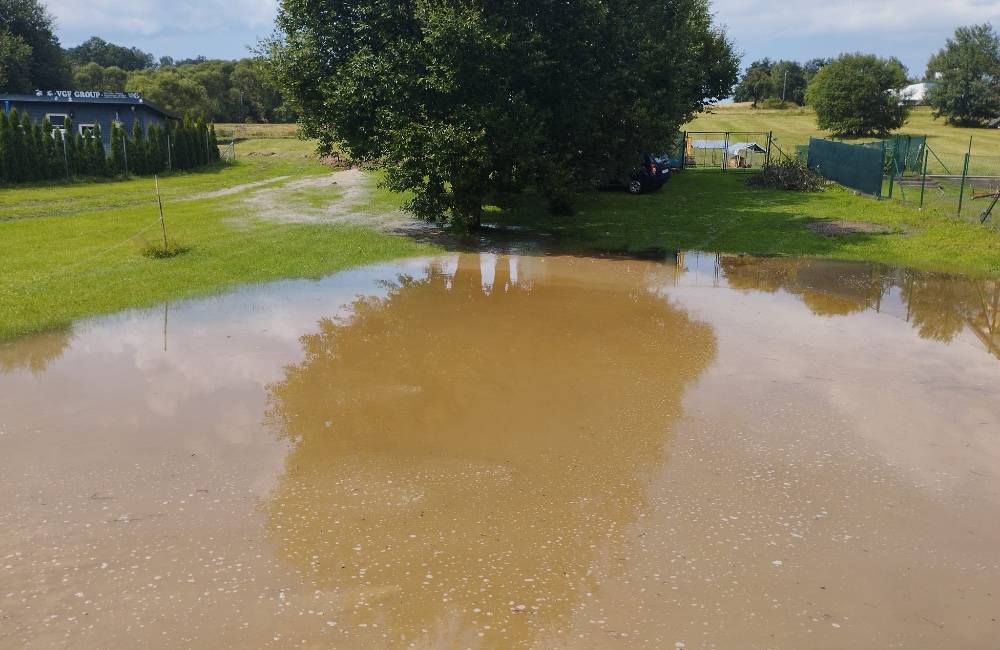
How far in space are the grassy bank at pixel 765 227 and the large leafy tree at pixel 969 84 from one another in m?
43.6

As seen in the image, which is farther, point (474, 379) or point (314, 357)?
point (314, 357)

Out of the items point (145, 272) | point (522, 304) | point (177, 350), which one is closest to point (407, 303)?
point (522, 304)

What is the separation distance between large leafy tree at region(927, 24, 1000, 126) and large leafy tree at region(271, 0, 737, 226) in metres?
53.7

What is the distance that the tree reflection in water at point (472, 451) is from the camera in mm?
5727

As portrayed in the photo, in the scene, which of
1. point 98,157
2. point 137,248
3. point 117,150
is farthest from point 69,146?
point 137,248

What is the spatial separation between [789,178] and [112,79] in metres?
67.9

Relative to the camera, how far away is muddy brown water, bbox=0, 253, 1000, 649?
543 centimetres

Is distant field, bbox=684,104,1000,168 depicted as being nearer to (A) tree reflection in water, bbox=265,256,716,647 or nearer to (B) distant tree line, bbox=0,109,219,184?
(B) distant tree line, bbox=0,109,219,184

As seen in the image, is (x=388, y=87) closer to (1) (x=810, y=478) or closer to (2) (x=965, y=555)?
(1) (x=810, y=478)

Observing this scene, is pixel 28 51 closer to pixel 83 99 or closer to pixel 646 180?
pixel 83 99

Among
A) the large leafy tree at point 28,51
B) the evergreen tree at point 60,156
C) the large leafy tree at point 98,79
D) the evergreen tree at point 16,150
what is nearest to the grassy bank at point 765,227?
the evergreen tree at point 60,156

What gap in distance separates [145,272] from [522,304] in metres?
7.33

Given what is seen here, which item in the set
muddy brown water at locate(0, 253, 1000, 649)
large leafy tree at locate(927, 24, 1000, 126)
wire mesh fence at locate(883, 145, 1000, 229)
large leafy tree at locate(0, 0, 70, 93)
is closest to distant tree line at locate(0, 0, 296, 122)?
large leafy tree at locate(0, 0, 70, 93)

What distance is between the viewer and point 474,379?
9898 millimetres
